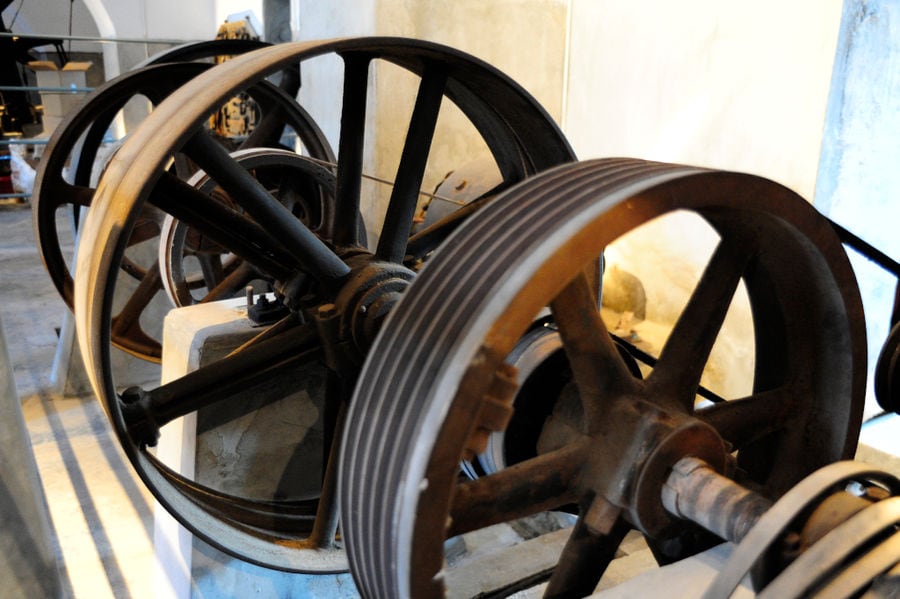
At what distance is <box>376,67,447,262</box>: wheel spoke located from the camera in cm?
183

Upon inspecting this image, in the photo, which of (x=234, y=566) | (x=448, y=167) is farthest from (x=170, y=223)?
(x=448, y=167)

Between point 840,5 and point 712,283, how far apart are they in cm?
178

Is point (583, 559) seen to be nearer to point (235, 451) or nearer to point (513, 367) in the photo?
point (513, 367)

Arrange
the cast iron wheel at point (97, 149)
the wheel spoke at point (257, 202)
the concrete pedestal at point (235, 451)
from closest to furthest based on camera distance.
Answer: the wheel spoke at point (257, 202) < the concrete pedestal at point (235, 451) < the cast iron wheel at point (97, 149)

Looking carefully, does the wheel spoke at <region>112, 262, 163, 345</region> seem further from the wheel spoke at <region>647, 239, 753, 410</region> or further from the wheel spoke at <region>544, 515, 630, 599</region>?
the wheel spoke at <region>647, 239, 753, 410</region>

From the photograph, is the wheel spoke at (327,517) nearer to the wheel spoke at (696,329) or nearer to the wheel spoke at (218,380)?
the wheel spoke at (218,380)

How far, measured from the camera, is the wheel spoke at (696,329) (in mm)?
1354

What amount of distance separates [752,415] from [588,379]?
0.41m

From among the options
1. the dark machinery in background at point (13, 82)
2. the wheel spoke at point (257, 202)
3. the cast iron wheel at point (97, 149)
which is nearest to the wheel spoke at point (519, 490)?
the wheel spoke at point (257, 202)

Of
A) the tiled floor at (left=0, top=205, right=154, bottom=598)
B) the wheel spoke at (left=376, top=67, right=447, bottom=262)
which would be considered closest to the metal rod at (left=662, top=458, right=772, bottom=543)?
the wheel spoke at (left=376, top=67, right=447, bottom=262)

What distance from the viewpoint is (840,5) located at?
8.52 ft

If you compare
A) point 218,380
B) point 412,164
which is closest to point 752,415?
point 412,164

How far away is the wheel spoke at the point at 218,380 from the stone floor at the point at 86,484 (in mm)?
657

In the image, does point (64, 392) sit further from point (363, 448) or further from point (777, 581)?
point (777, 581)
